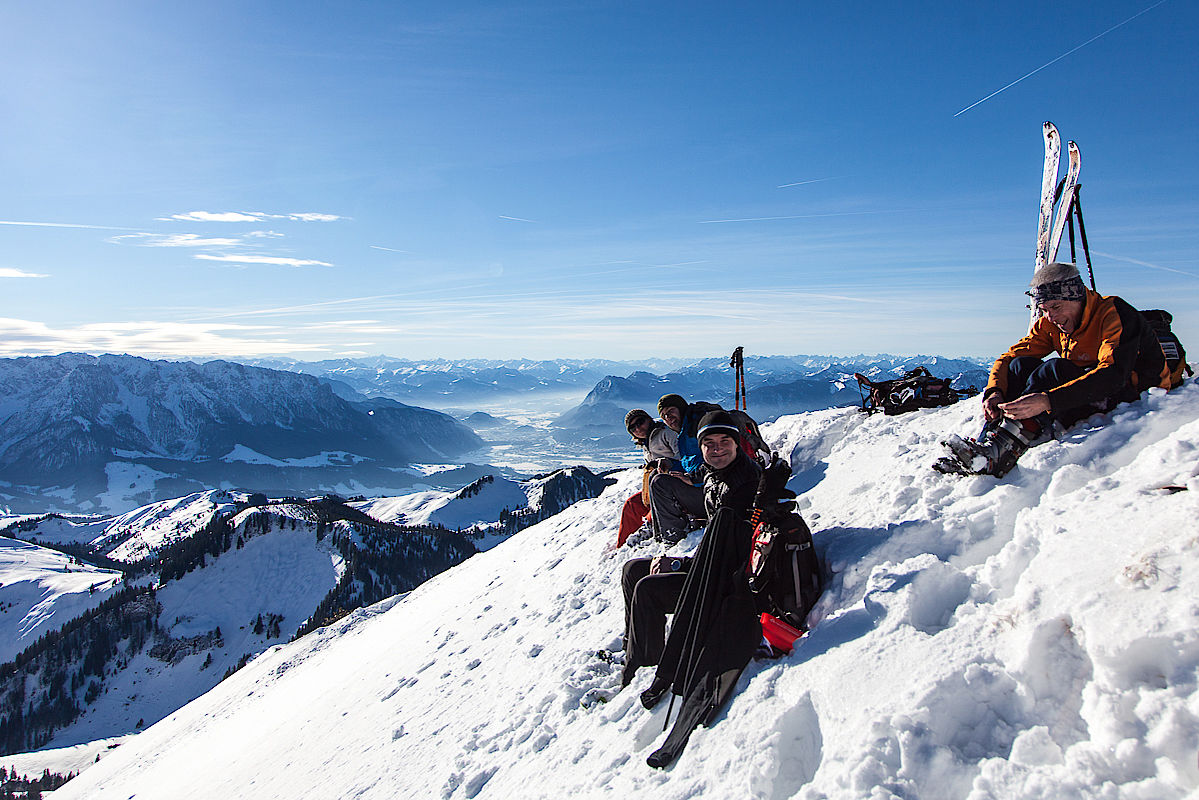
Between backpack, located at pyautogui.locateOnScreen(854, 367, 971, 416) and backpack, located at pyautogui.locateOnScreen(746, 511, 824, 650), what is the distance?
7373 millimetres

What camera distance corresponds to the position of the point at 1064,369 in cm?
557

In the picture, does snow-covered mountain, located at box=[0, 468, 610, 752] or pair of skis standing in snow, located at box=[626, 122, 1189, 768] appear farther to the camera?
snow-covered mountain, located at box=[0, 468, 610, 752]

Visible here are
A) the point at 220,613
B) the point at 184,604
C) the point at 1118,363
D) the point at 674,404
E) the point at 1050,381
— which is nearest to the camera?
the point at 1118,363

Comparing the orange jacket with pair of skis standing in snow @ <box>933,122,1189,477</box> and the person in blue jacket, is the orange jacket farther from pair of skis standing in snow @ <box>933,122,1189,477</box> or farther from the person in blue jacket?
the person in blue jacket

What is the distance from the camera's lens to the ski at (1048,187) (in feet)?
38.2

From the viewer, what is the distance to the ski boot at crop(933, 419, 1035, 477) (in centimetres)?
546

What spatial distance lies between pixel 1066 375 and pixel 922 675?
12.0ft

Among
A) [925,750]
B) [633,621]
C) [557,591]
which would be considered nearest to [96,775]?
[557,591]

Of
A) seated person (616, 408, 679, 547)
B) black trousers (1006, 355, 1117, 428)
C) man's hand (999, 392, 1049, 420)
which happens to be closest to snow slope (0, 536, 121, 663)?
seated person (616, 408, 679, 547)

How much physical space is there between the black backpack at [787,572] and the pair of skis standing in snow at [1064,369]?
6.24 ft

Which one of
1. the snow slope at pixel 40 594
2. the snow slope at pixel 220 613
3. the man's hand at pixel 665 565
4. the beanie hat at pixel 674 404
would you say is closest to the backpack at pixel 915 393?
the beanie hat at pixel 674 404

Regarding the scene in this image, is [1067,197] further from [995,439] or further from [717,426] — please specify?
[717,426]

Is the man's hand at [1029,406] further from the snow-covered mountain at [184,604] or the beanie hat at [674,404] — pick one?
the snow-covered mountain at [184,604]

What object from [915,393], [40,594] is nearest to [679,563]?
[915,393]
